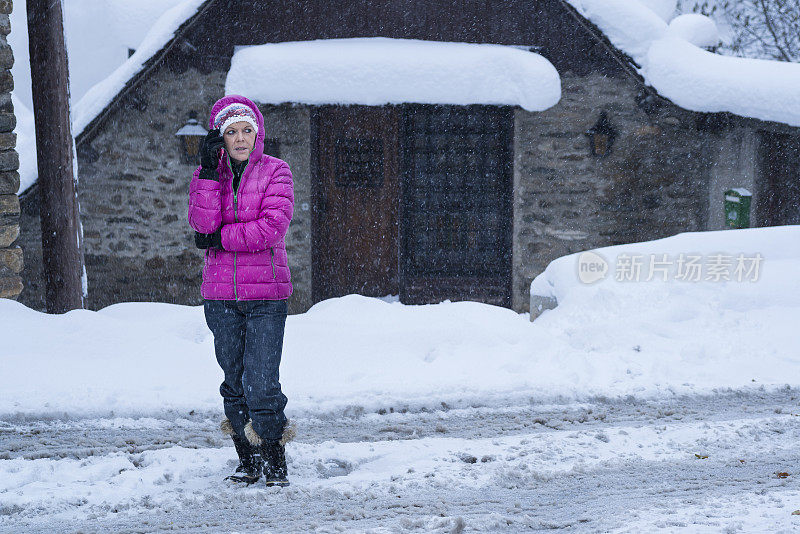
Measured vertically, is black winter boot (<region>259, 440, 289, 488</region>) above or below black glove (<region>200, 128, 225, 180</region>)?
below

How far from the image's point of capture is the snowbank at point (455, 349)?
4707 millimetres

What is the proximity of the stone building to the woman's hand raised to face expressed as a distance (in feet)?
19.1

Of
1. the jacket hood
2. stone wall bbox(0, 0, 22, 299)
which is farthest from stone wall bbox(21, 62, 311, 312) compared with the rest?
the jacket hood

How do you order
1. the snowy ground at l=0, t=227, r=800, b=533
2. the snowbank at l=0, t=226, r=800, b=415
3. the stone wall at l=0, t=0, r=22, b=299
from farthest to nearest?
the stone wall at l=0, t=0, r=22, b=299 < the snowbank at l=0, t=226, r=800, b=415 < the snowy ground at l=0, t=227, r=800, b=533

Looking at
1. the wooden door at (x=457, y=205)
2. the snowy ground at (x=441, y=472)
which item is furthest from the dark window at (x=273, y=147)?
the snowy ground at (x=441, y=472)

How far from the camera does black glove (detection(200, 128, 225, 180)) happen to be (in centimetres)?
324

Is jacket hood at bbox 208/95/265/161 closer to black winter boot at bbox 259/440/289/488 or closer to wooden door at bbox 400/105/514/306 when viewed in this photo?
black winter boot at bbox 259/440/289/488

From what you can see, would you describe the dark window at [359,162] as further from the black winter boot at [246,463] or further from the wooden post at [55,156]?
the black winter boot at [246,463]

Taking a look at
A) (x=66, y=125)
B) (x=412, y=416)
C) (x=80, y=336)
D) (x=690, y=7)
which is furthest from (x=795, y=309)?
(x=690, y=7)

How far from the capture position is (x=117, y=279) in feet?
30.5

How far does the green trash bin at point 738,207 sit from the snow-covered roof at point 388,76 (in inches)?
88.3

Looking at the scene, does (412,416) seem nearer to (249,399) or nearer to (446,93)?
(249,399)

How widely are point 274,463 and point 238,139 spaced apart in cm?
139

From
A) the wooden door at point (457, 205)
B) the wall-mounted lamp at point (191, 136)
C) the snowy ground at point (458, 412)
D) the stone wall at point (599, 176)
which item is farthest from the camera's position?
the wooden door at point (457, 205)
